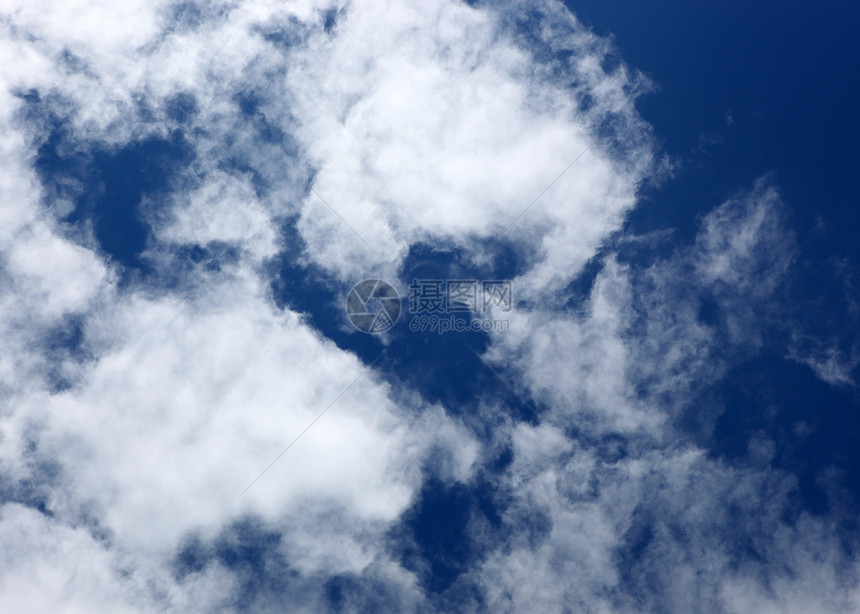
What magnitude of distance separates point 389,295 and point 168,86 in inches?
2405

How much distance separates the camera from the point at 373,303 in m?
112

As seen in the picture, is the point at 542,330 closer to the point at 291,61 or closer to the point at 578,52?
the point at 578,52

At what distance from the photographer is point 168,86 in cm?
11694

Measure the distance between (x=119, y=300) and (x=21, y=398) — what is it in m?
25.7

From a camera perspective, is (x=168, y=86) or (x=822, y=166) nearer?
(x=822, y=166)

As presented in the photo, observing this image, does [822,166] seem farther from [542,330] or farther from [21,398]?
[21,398]

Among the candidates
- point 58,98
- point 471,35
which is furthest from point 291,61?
point 58,98

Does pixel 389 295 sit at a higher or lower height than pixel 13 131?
higher

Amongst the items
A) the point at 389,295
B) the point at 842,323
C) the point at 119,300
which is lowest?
the point at 119,300

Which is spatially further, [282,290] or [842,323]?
[282,290]

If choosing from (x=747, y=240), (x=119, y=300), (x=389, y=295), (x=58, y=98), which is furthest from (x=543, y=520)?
(x=58, y=98)

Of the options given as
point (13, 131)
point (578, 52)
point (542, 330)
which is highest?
point (578, 52)

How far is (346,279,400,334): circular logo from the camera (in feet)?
366

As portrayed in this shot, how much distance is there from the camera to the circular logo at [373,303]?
112 m
